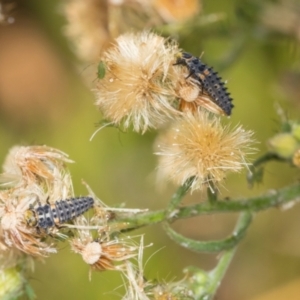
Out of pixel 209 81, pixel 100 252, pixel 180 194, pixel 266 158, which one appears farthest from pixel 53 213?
pixel 266 158

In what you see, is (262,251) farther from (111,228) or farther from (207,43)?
(111,228)

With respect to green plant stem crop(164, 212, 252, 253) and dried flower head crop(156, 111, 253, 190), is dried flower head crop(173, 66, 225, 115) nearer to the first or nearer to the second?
dried flower head crop(156, 111, 253, 190)

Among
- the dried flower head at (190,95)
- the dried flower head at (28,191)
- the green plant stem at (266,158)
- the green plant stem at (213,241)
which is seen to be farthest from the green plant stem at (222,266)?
the dried flower head at (28,191)

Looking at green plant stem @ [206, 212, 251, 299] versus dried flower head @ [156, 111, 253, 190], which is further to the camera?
green plant stem @ [206, 212, 251, 299]

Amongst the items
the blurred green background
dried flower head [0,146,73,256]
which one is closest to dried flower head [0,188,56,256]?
dried flower head [0,146,73,256]

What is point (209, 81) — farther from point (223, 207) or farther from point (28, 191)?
point (28, 191)

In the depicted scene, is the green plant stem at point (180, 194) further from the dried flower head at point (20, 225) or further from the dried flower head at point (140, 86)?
the dried flower head at point (20, 225)
